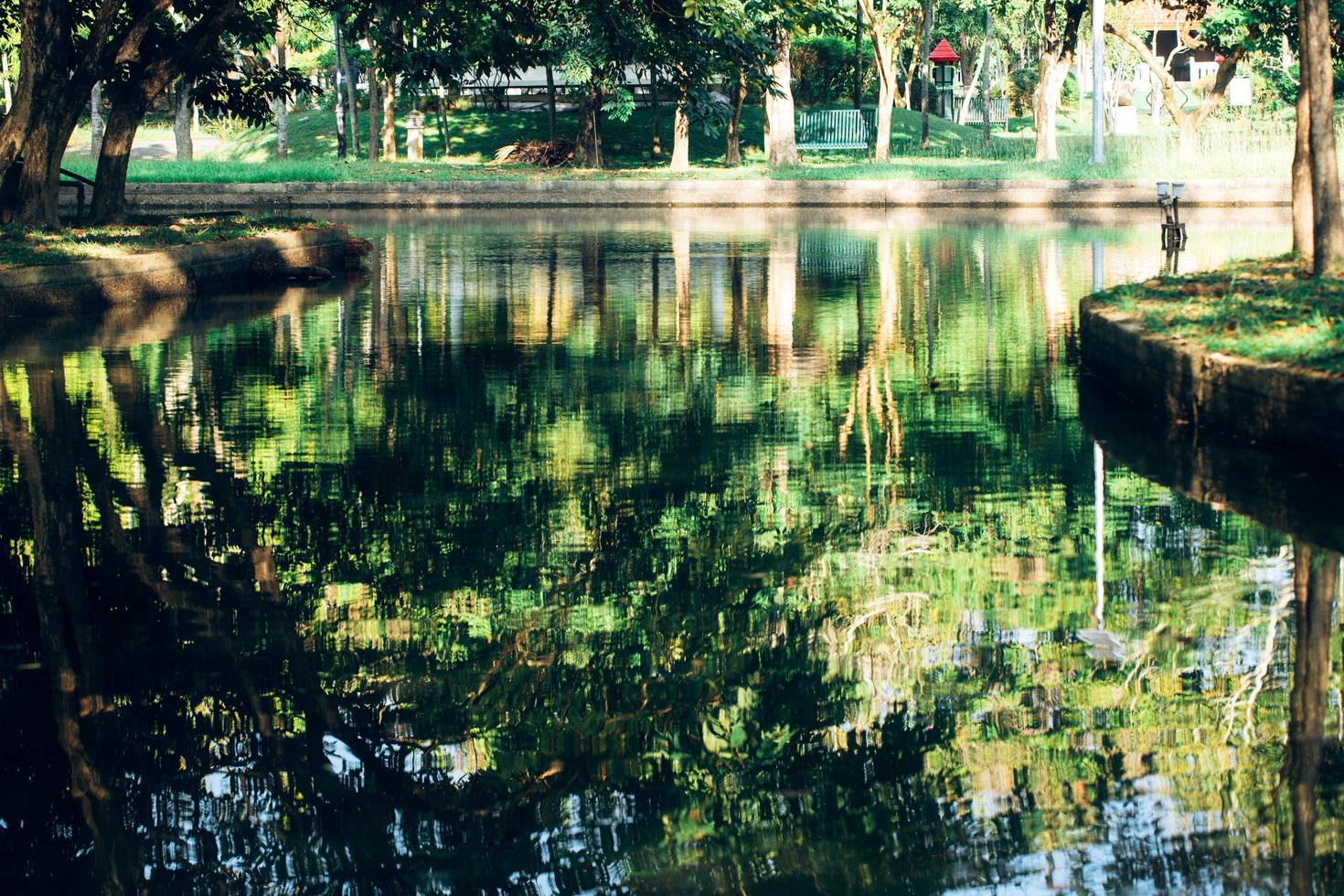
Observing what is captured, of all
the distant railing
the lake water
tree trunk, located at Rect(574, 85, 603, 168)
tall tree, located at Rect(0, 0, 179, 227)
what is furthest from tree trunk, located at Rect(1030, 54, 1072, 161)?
the lake water

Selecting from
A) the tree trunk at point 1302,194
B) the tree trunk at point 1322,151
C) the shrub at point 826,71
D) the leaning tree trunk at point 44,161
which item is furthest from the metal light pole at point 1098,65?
the tree trunk at point 1322,151

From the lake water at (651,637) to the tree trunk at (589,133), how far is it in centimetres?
3694

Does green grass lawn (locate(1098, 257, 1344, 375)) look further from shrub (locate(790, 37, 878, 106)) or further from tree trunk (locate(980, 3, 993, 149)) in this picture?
shrub (locate(790, 37, 878, 106))

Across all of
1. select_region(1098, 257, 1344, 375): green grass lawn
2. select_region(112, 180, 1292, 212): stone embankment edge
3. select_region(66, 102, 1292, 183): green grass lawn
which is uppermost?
select_region(66, 102, 1292, 183): green grass lawn

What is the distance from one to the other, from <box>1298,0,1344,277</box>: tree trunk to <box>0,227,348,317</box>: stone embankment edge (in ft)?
38.9

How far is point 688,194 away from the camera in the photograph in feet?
128

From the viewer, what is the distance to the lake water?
4480 millimetres

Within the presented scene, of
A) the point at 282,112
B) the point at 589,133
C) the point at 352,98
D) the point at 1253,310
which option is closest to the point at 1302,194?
the point at 1253,310

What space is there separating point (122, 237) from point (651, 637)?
1696 cm

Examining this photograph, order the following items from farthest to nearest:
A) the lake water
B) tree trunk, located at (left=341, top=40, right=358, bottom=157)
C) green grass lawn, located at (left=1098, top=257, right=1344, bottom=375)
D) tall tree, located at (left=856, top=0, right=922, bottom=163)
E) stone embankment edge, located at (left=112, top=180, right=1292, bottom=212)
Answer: tree trunk, located at (left=341, top=40, right=358, bottom=157) < tall tree, located at (left=856, top=0, right=922, bottom=163) < stone embankment edge, located at (left=112, top=180, right=1292, bottom=212) < green grass lawn, located at (left=1098, top=257, right=1344, bottom=375) < the lake water

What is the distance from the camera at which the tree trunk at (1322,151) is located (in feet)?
45.5

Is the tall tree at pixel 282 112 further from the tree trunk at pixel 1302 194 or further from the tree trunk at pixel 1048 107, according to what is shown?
the tree trunk at pixel 1302 194

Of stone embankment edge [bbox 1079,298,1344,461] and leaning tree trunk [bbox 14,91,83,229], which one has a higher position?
leaning tree trunk [bbox 14,91,83,229]

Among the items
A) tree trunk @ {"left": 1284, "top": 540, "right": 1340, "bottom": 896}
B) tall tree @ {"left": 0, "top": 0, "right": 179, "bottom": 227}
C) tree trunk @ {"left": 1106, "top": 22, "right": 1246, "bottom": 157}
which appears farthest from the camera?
tree trunk @ {"left": 1106, "top": 22, "right": 1246, "bottom": 157}
